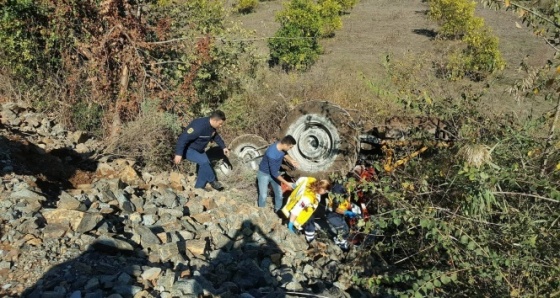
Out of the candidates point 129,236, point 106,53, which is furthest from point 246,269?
point 106,53

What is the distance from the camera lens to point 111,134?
8.00 meters

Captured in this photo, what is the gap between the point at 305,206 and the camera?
20.8 feet

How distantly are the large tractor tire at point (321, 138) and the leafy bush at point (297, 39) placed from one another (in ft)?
27.6

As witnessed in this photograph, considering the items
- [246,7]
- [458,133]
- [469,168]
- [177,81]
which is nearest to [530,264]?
[469,168]

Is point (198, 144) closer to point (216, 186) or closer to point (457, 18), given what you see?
point (216, 186)

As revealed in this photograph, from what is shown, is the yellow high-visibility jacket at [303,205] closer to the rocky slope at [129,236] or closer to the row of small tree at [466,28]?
the rocky slope at [129,236]

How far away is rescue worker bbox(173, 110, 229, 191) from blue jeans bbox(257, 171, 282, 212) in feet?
2.45

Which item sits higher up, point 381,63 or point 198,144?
point 381,63

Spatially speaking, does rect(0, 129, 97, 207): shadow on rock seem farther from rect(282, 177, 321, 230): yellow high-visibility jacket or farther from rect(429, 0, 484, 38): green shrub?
rect(429, 0, 484, 38): green shrub

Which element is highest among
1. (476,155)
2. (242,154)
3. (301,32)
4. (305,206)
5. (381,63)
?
(476,155)

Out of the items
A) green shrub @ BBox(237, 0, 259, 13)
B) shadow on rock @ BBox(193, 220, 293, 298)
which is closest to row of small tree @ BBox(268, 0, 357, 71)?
green shrub @ BBox(237, 0, 259, 13)

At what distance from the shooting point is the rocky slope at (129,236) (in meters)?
4.14

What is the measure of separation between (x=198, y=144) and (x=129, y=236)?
223 cm

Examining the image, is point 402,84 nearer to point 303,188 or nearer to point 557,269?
point 303,188
